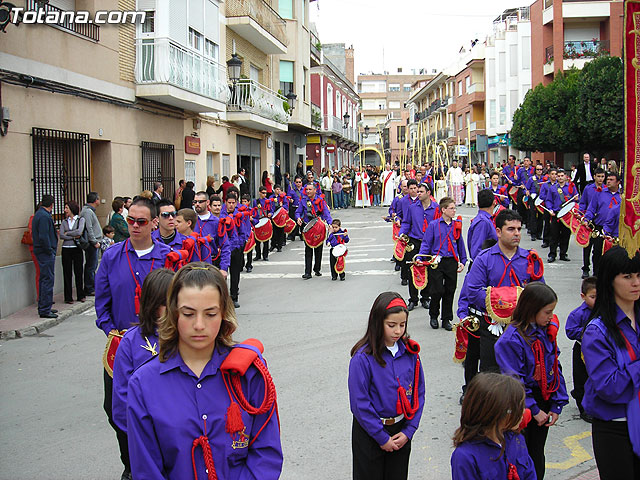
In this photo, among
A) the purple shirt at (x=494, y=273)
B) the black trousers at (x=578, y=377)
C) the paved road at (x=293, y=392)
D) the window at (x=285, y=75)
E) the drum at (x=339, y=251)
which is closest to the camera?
the paved road at (x=293, y=392)

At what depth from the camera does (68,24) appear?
1352cm

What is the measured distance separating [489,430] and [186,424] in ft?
4.84

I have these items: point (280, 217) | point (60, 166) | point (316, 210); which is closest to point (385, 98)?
point (280, 217)

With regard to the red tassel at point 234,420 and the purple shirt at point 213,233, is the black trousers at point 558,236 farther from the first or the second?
the red tassel at point 234,420

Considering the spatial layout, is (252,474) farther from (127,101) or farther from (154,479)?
(127,101)

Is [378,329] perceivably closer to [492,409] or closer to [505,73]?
[492,409]

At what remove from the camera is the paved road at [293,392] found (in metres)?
5.41

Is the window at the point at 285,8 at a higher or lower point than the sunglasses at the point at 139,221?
higher

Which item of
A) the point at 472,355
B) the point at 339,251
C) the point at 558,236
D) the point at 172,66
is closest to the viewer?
the point at 472,355

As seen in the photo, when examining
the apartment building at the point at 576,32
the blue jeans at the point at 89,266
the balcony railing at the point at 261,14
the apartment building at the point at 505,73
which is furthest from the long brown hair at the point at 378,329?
the apartment building at the point at 505,73

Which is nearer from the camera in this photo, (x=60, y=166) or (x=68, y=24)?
(x=60, y=166)

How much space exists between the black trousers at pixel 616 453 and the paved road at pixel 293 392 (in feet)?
4.69

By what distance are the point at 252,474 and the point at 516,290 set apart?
3477 mm

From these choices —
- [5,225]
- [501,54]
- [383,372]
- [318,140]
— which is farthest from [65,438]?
[501,54]
